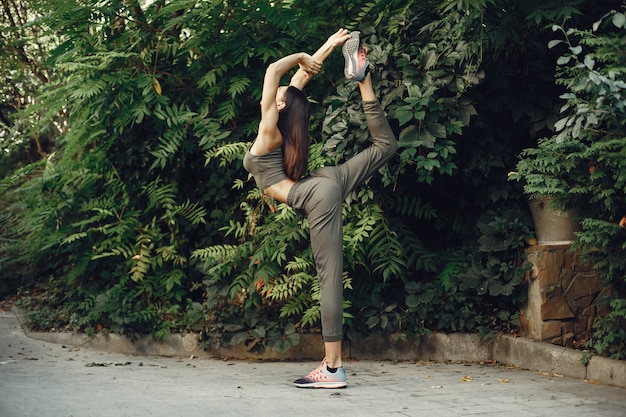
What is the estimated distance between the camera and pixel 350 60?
5.80 metres

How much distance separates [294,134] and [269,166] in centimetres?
29

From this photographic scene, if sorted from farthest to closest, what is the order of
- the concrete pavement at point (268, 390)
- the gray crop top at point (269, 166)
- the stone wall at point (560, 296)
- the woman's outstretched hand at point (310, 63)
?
the stone wall at point (560, 296), the woman's outstretched hand at point (310, 63), the gray crop top at point (269, 166), the concrete pavement at point (268, 390)

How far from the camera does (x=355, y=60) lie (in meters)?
5.78

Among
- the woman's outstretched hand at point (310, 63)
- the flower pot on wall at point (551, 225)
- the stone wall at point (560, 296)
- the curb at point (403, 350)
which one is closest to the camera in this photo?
the woman's outstretched hand at point (310, 63)

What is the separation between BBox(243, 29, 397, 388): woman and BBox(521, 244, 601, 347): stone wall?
2071 millimetres

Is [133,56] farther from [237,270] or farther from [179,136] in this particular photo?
[237,270]

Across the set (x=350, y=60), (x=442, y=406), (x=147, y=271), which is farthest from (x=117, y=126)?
(x=442, y=406)

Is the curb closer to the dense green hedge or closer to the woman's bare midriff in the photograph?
the dense green hedge

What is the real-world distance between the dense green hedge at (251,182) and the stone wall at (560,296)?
206 mm

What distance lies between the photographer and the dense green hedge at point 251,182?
6.98 meters

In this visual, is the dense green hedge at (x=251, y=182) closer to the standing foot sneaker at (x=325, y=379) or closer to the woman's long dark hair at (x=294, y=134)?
the woman's long dark hair at (x=294, y=134)

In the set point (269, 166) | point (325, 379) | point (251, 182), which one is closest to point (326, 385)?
point (325, 379)

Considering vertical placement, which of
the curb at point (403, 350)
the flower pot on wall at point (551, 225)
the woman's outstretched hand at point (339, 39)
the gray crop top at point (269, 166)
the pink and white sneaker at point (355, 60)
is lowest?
the curb at point (403, 350)

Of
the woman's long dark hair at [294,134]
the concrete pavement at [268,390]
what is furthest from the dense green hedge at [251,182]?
the woman's long dark hair at [294,134]
